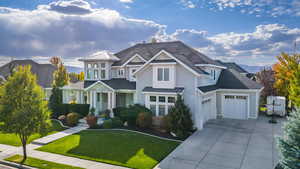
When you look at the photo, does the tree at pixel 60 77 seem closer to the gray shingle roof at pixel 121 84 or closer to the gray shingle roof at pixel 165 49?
the gray shingle roof at pixel 121 84

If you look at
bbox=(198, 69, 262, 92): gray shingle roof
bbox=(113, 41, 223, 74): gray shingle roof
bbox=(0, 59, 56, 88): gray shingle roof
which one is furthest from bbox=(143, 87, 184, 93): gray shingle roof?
bbox=(0, 59, 56, 88): gray shingle roof

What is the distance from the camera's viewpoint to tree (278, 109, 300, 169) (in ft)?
25.0

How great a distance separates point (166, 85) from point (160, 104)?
1703mm

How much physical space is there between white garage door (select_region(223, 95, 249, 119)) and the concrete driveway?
2230 mm

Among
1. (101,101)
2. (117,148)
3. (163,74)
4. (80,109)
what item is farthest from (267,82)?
(80,109)

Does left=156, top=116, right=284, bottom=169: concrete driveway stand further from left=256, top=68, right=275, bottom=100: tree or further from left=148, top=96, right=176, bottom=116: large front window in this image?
left=256, top=68, right=275, bottom=100: tree

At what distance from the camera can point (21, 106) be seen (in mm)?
11352

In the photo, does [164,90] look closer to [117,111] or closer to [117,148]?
[117,111]

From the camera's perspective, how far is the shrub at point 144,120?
17.0m

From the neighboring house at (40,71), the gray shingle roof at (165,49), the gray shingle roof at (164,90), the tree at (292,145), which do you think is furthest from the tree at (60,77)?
the tree at (292,145)

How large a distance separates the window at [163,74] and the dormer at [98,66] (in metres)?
8.14

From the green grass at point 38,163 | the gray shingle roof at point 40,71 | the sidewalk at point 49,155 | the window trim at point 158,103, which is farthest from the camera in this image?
the gray shingle roof at point 40,71

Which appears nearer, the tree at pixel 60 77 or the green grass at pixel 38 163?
the green grass at pixel 38 163

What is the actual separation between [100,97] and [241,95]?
1465 cm
